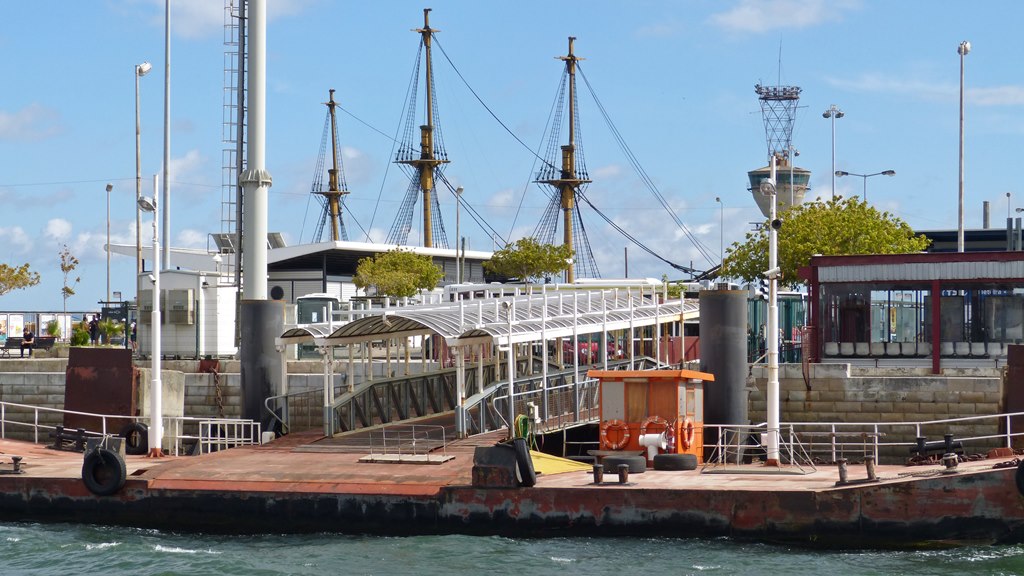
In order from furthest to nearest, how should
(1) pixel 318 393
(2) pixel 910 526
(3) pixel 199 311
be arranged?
(3) pixel 199 311
(1) pixel 318 393
(2) pixel 910 526

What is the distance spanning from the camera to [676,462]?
26672 mm

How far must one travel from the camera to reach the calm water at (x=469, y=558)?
2233 centimetres

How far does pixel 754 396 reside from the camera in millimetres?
36312

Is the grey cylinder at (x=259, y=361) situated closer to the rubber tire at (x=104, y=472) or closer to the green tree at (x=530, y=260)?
the rubber tire at (x=104, y=472)

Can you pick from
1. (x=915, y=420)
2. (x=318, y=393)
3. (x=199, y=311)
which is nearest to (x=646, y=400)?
(x=915, y=420)

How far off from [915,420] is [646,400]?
9.55 meters

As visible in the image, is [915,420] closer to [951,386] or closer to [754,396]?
[951,386]

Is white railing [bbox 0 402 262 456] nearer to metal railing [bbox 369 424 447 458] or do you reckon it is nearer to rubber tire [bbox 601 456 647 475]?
metal railing [bbox 369 424 447 458]

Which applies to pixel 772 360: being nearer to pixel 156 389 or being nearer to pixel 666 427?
pixel 666 427

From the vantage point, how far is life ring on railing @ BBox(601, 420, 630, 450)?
28.4 metres

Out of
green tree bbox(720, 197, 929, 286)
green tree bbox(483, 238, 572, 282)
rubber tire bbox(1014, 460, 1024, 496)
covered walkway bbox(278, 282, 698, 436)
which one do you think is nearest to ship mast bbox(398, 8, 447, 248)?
green tree bbox(483, 238, 572, 282)

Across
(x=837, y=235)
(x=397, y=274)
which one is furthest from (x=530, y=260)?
(x=837, y=235)

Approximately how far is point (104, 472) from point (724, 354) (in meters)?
13.5

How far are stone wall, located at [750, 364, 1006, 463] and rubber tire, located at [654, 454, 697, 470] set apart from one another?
6952mm
